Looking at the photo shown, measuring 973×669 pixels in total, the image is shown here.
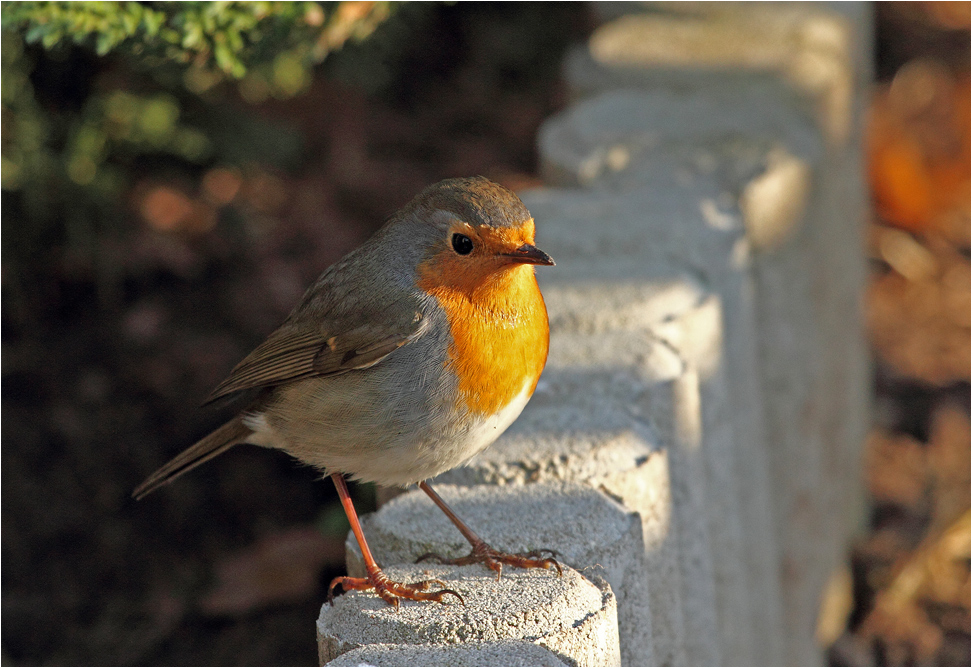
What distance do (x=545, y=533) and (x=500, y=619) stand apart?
35 centimetres

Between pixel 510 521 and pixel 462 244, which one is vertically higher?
pixel 462 244

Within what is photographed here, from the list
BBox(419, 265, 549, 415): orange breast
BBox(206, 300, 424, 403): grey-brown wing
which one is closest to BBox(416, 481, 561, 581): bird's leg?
BBox(419, 265, 549, 415): orange breast

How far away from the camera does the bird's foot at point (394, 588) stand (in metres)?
2.05

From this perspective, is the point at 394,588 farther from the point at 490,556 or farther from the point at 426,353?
the point at 426,353

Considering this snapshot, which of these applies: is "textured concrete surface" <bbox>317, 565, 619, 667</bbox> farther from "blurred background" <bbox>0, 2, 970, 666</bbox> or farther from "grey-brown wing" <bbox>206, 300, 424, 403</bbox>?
"blurred background" <bbox>0, 2, 970, 666</bbox>

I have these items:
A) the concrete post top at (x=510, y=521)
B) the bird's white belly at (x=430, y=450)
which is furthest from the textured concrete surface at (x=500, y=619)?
the bird's white belly at (x=430, y=450)

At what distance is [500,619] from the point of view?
1921 millimetres

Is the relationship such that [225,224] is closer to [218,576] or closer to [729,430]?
[218,576]

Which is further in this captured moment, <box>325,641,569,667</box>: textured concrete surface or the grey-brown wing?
the grey-brown wing

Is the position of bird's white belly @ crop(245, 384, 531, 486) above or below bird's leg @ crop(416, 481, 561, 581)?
above

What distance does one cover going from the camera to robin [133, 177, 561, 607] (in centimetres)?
221

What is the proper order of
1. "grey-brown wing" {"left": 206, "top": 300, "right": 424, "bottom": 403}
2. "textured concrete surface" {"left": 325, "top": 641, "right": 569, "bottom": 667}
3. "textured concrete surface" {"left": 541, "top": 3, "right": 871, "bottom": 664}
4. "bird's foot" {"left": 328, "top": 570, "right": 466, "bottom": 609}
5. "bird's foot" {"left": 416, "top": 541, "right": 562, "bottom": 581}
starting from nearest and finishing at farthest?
"textured concrete surface" {"left": 325, "top": 641, "right": 569, "bottom": 667}, "bird's foot" {"left": 328, "top": 570, "right": 466, "bottom": 609}, "bird's foot" {"left": 416, "top": 541, "right": 562, "bottom": 581}, "grey-brown wing" {"left": 206, "top": 300, "right": 424, "bottom": 403}, "textured concrete surface" {"left": 541, "top": 3, "right": 871, "bottom": 664}

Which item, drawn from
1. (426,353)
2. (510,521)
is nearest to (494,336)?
(426,353)

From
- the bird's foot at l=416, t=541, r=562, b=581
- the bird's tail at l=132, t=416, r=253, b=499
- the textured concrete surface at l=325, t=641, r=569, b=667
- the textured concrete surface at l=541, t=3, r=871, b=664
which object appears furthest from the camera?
the textured concrete surface at l=541, t=3, r=871, b=664
